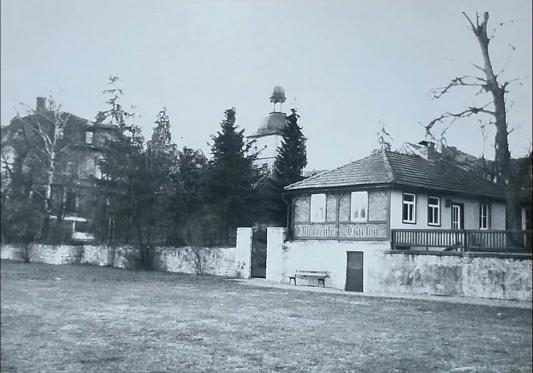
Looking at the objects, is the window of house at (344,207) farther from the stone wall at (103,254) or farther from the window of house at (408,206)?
the stone wall at (103,254)

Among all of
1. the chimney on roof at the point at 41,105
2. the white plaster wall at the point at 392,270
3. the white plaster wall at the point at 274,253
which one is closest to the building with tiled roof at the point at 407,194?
the white plaster wall at the point at 274,253

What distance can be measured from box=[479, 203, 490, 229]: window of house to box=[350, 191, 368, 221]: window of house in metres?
2.37

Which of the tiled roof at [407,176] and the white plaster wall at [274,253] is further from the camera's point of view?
the white plaster wall at [274,253]

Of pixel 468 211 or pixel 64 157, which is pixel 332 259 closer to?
pixel 468 211

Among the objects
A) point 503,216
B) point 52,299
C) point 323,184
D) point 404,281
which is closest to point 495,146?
point 503,216

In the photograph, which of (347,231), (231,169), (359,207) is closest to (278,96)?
(231,169)

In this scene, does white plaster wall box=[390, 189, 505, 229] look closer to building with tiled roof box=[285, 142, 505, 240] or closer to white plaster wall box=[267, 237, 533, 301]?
building with tiled roof box=[285, 142, 505, 240]

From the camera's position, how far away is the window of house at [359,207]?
18.2ft

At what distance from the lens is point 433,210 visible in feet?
12.0

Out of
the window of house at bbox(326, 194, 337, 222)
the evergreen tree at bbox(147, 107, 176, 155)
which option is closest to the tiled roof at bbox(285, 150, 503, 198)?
the window of house at bbox(326, 194, 337, 222)

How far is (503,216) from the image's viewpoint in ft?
8.97

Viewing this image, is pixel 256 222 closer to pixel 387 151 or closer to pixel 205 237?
pixel 205 237

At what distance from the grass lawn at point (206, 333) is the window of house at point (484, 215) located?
2.70 feet

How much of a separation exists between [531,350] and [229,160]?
2303mm
